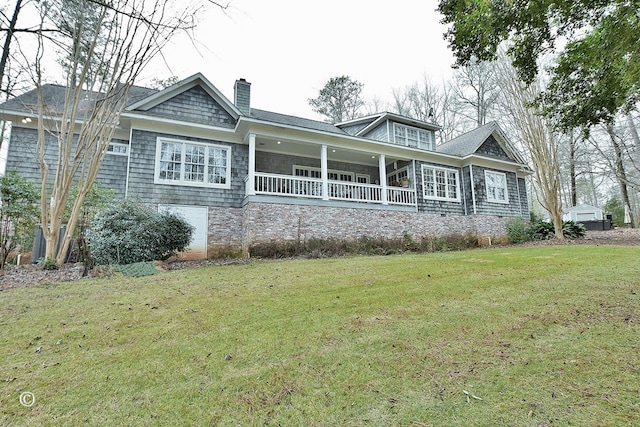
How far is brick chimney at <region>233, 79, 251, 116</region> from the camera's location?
13.1 meters

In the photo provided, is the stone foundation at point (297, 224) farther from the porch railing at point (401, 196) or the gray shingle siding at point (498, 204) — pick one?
Answer: the gray shingle siding at point (498, 204)

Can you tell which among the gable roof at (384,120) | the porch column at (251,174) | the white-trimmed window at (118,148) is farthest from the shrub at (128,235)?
the gable roof at (384,120)

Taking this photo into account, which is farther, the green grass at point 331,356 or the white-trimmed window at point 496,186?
the white-trimmed window at point 496,186

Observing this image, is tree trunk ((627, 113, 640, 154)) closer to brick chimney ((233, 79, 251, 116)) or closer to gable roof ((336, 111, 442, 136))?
gable roof ((336, 111, 442, 136))

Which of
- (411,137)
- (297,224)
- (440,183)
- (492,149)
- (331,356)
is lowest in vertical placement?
(331,356)

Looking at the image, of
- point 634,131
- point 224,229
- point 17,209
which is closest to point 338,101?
point 224,229

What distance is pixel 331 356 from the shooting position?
2582 millimetres

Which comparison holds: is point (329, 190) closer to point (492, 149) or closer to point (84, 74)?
point (84, 74)

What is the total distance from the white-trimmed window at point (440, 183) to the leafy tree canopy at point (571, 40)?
26.2ft

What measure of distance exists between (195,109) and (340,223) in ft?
23.5

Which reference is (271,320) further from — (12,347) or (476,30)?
(476,30)

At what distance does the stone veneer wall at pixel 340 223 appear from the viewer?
410 inches

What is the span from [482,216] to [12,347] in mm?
16847

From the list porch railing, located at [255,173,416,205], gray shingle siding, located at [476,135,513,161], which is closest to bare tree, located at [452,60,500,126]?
gray shingle siding, located at [476,135,513,161]
